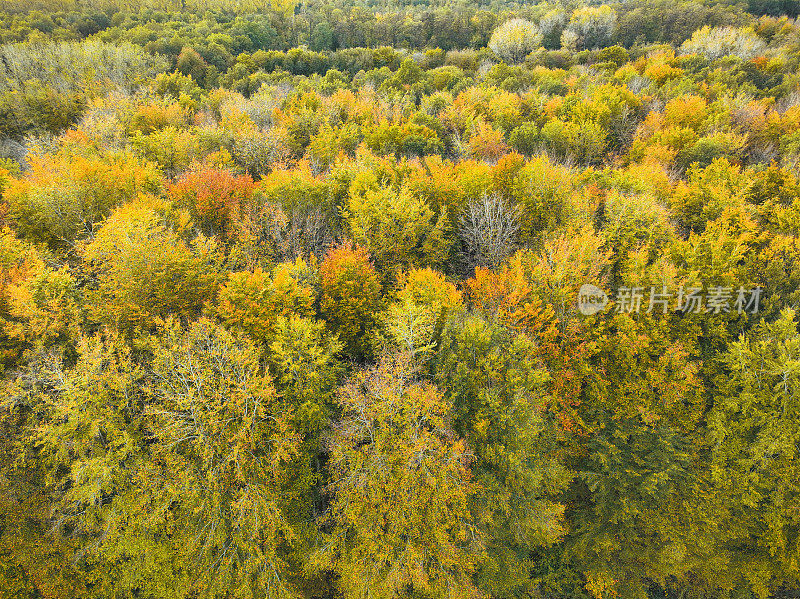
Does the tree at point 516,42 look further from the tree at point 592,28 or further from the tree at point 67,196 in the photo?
the tree at point 67,196

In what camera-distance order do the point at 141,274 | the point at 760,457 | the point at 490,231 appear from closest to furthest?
the point at 760,457 < the point at 141,274 < the point at 490,231

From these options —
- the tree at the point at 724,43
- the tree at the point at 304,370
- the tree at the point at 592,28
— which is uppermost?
the tree at the point at 592,28

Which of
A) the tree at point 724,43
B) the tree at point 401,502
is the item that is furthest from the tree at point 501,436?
the tree at point 724,43

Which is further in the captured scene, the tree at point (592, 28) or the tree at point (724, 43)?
the tree at point (592, 28)

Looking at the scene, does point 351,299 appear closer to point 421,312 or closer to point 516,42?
point 421,312

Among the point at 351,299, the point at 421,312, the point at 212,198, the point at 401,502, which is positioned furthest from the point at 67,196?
the point at 401,502

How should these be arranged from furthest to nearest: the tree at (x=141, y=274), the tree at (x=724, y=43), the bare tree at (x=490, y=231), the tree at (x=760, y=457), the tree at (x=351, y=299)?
the tree at (x=724, y=43), the bare tree at (x=490, y=231), the tree at (x=351, y=299), the tree at (x=141, y=274), the tree at (x=760, y=457)
